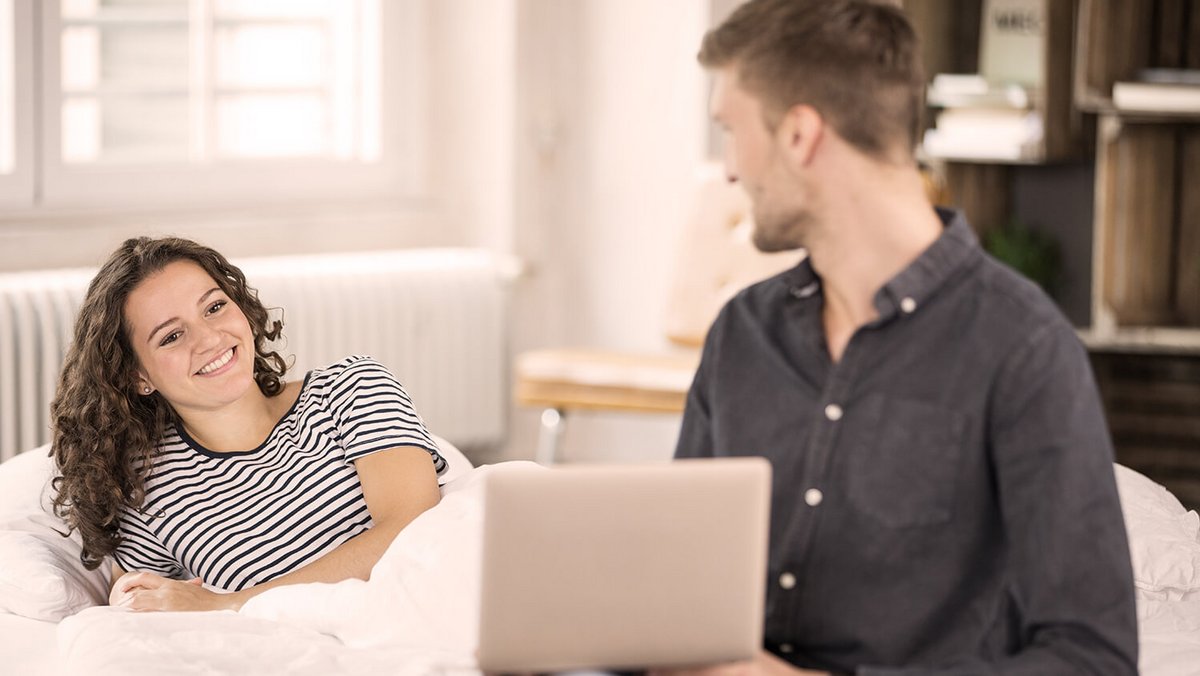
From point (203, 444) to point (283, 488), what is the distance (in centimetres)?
15

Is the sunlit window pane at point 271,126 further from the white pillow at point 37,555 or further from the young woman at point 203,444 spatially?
the young woman at point 203,444

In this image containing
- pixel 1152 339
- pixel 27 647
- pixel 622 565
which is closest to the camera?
pixel 622 565

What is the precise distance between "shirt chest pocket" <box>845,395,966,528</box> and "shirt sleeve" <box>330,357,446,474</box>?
2.34ft

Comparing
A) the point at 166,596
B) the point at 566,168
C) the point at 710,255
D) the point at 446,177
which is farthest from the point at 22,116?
the point at 166,596

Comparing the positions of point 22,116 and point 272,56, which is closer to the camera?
point 22,116

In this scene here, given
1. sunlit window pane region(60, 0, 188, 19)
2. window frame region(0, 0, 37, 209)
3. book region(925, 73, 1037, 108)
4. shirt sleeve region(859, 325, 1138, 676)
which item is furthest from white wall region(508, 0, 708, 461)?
shirt sleeve region(859, 325, 1138, 676)

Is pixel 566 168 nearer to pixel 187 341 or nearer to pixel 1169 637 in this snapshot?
pixel 187 341

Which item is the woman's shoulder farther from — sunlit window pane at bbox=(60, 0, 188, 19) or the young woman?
sunlit window pane at bbox=(60, 0, 188, 19)

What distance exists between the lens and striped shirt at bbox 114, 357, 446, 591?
6.09ft

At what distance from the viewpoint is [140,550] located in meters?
1.94

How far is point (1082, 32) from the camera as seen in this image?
11.0 feet

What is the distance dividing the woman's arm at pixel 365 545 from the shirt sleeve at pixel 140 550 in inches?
3.5

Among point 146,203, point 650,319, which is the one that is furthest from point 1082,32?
point 146,203

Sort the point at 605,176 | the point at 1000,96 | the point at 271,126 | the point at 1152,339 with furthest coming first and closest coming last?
the point at 605,176 → the point at 271,126 → the point at 1000,96 → the point at 1152,339
